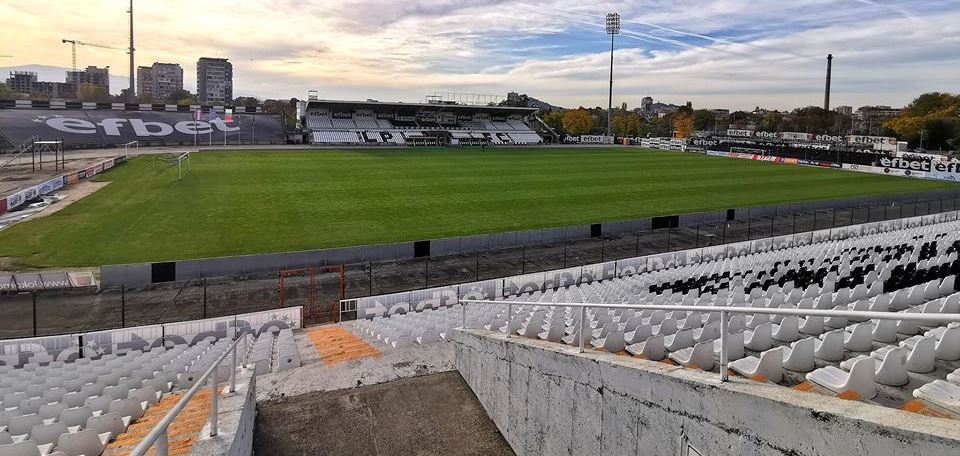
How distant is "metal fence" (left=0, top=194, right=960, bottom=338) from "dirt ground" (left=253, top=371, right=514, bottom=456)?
11.0 meters

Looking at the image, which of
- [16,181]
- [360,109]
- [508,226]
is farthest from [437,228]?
[360,109]

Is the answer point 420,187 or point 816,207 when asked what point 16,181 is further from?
point 816,207

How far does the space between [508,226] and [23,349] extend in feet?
76.2

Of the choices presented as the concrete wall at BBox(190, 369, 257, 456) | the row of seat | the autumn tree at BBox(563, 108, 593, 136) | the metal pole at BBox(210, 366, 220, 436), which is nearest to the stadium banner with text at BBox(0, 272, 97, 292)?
the row of seat

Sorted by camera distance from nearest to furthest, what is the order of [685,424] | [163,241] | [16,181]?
[685,424] → [163,241] → [16,181]

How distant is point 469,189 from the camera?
152ft

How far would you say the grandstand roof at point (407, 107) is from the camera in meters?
102

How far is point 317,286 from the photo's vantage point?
76.3 ft

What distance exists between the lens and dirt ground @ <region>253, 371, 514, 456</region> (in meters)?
7.97

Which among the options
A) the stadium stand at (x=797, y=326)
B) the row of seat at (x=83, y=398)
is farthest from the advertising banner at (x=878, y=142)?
the row of seat at (x=83, y=398)

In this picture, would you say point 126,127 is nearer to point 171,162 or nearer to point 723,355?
point 171,162

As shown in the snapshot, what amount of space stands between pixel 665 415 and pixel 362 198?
37.9 metres

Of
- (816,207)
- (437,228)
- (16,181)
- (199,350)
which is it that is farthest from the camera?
(16,181)

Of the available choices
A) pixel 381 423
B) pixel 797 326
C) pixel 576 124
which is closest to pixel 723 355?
pixel 797 326
